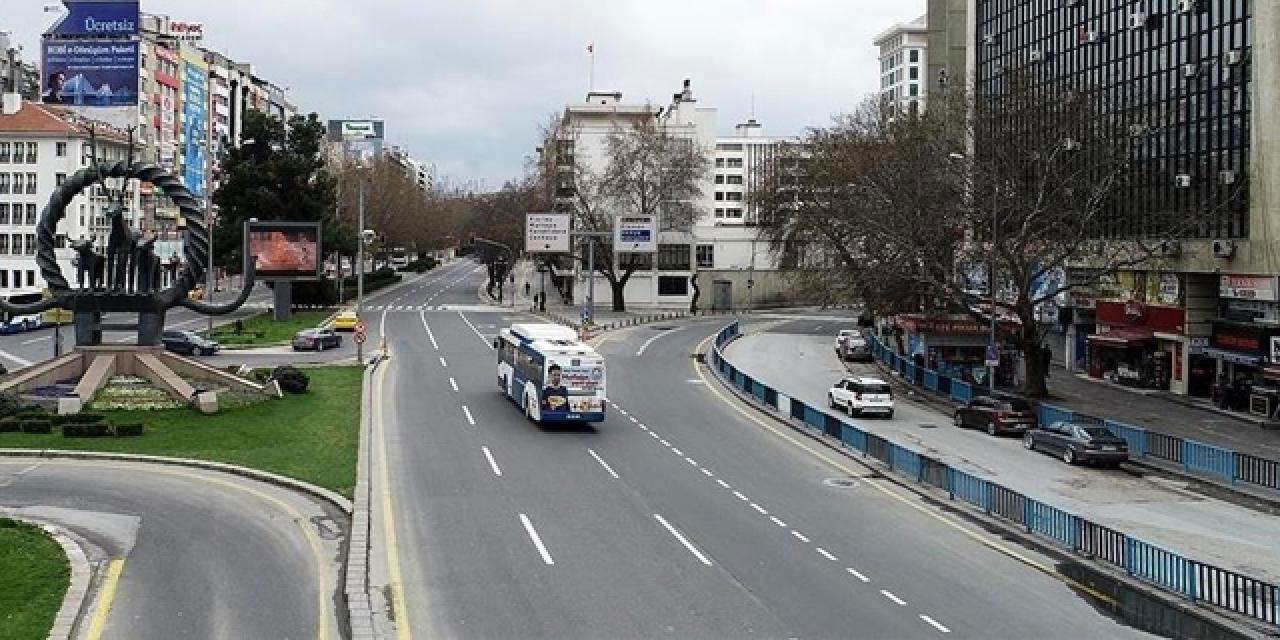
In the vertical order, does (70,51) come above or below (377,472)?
above

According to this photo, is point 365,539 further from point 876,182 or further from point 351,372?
point 876,182

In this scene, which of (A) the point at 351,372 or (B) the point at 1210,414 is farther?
(A) the point at 351,372

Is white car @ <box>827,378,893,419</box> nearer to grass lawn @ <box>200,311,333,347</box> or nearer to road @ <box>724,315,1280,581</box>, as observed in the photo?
road @ <box>724,315,1280,581</box>

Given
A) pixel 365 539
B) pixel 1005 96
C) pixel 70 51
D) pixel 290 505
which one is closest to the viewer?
pixel 365 539

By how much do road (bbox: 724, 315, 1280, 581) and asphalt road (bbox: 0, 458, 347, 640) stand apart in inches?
659

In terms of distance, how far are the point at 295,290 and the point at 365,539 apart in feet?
222

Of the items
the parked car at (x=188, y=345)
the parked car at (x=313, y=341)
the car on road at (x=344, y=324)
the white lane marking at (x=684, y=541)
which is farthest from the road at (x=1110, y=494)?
the car on road at (x=344, y=324)

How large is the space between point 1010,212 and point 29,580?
39.3 m

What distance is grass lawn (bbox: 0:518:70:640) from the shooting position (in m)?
16.0

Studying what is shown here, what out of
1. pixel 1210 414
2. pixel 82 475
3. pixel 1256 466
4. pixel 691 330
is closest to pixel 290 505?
pixel 82 475

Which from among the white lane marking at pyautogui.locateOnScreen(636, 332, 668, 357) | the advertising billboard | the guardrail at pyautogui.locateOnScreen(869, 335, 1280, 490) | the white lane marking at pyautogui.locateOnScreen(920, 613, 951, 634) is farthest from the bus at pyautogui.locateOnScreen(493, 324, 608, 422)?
the advertising billboard

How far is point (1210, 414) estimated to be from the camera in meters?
44.2

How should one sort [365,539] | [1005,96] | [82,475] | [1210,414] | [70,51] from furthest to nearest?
1. [70,51]
2. [1005,96]
3. [1210,414]
4. [82,475]
5. [365,539]

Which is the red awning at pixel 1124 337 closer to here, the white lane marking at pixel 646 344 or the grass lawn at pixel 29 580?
the white lane marking at pixel 646 344
